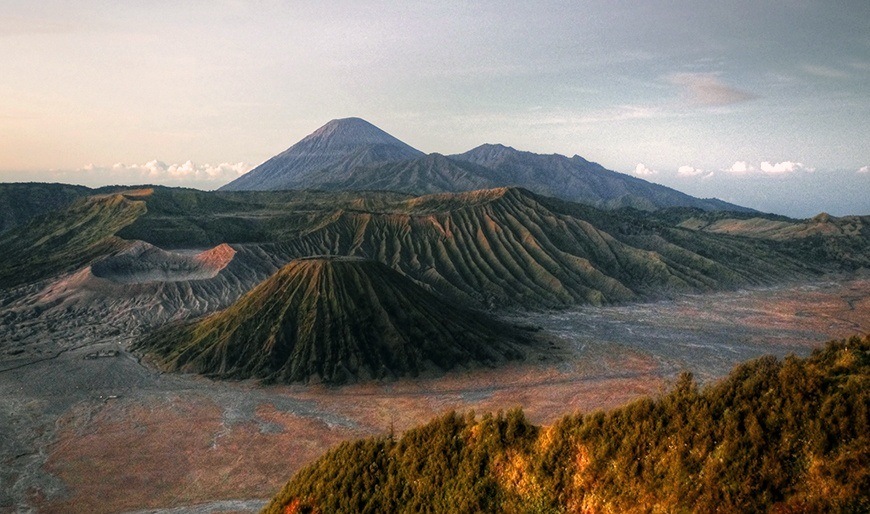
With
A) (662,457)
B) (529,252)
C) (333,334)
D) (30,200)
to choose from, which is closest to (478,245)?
(529,252)

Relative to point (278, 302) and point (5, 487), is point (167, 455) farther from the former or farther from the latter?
point (278, 302)

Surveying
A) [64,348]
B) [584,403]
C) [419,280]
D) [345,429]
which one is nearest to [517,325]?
[419,280]

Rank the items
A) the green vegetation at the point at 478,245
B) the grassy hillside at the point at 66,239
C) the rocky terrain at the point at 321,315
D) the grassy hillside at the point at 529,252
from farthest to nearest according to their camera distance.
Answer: the grassy hillside at the point at 529,252 < the green vegetation at the point at 478,245 < the grassy hillside at the point at 66,239 < the rocky terrain at the point at 321,315

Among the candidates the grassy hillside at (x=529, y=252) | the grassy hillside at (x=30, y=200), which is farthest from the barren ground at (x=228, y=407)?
the grassy hillside at (x=30, y=200)

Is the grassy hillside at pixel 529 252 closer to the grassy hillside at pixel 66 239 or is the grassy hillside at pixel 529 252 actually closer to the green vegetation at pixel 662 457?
the grassy hillside at pixel 66 239

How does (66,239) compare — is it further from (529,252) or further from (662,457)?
(662,457)
